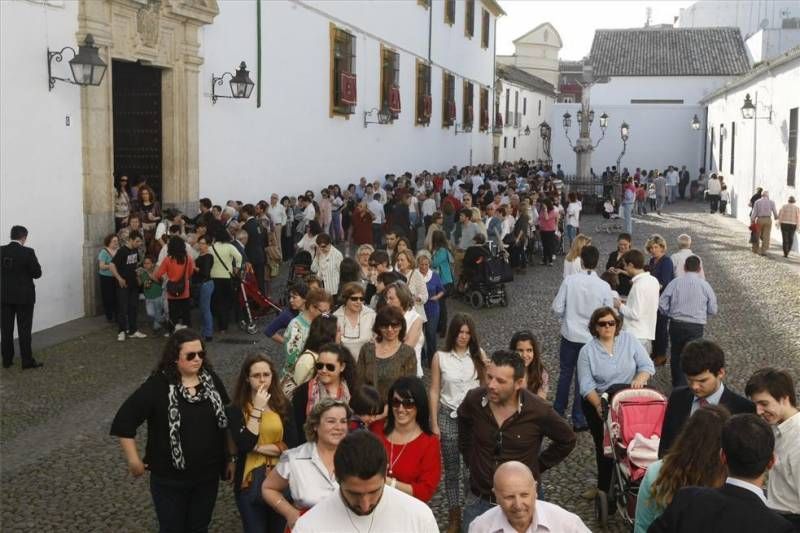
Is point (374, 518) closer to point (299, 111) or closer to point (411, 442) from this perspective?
point (411, 442)

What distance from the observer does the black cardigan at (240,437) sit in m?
4.55

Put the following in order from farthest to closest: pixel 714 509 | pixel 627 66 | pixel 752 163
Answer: pixel 627 66, pixel 752 163, pixel 714 509

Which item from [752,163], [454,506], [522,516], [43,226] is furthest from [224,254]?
[752,163]

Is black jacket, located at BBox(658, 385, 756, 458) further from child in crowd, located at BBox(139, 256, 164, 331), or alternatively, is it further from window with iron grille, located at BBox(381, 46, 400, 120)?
window with iron grille, located at BBox(381, 46, 400, 120)

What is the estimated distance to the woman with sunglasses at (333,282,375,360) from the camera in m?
6.73

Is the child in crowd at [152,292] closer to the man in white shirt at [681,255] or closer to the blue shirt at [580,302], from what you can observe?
the blue shirt at [580,302]

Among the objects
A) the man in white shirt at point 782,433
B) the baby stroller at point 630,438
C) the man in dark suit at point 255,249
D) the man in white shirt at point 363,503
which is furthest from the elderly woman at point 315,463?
the man in dark suit at point 255,249

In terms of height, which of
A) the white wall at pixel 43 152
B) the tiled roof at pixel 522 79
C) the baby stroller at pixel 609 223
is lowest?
the baby stroller at pixel 609 223

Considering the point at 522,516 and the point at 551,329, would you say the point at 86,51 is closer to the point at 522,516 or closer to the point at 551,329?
the point at 551,329

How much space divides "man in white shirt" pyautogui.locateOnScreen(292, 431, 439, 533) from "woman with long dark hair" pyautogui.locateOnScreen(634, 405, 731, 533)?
104 centimetres

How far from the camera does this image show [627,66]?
47094 mm

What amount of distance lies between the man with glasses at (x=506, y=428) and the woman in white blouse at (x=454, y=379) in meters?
0.84

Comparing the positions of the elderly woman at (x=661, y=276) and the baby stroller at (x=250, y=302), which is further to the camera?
the baby stroller at (x=250, y=302)

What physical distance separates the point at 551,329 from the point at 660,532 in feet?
30.1
